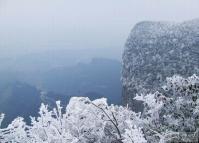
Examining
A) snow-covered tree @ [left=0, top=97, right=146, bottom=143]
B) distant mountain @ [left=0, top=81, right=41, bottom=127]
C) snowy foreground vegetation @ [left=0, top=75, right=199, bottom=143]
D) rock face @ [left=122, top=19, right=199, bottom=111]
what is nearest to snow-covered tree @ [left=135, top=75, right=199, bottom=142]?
snowy foreground vegetation @ [left=0, top=75, right=199, bottom=143]

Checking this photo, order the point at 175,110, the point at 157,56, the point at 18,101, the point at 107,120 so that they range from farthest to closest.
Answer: the point at 18,101
the point at 157,56
the point at 175,110
the point at 107,120

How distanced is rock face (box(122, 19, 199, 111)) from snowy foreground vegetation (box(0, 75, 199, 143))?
12.7m

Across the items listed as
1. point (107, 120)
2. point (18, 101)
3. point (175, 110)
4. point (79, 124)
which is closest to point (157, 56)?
point (175, 110)

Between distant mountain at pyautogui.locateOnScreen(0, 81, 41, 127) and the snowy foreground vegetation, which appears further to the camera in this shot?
distant mountain at pyautogui.locateOnScreen(0, 81, 41, 127)

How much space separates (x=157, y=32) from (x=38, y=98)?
465ft

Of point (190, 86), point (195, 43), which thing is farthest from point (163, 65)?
point (190, 86)

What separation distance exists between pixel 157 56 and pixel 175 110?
1867cm

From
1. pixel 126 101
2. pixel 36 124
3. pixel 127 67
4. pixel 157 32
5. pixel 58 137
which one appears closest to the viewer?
pixel 58 137

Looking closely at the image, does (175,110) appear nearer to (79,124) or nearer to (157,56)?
(79,124)

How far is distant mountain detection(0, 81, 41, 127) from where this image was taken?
142 metres

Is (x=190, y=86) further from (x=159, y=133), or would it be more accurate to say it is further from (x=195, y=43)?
(x=195, y=43)

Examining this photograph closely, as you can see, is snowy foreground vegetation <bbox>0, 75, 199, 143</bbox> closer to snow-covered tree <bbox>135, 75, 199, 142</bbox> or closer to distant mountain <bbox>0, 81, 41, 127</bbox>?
snow-covered tree <bbox>135, 75, 199, 142</bbox>

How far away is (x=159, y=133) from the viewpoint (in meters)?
7.39

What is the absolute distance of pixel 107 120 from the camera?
26.9 feet
